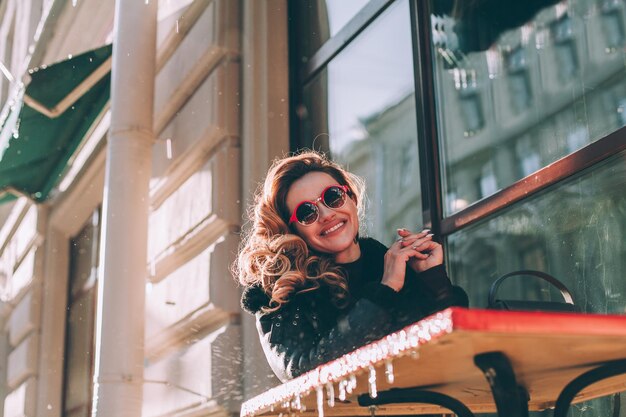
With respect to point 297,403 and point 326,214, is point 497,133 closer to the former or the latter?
point 326,214

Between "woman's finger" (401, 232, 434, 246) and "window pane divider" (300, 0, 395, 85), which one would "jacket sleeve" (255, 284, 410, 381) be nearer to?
"woman's finger" (401, 232, 434, 246)

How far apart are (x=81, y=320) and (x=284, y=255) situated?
6.69 meters

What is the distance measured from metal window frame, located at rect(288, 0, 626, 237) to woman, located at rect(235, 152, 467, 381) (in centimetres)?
64

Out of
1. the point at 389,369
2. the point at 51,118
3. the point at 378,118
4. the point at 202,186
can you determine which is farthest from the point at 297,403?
the point at 51,118

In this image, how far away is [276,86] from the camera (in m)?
4.75

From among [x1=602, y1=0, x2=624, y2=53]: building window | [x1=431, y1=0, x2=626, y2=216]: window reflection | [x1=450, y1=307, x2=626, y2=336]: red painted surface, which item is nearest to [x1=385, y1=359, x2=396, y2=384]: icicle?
[x1=450, y1=307, x2=626, y2=336]: red painted surface

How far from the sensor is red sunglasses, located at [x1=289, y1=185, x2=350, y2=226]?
2.42 metres

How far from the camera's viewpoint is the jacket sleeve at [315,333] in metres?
1.91

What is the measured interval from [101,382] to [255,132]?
1536mm

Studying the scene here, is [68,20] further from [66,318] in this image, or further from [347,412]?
[347,412]

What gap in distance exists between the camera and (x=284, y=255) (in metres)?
2.39

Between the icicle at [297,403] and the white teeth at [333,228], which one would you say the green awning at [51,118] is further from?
the icicle at [297,403]

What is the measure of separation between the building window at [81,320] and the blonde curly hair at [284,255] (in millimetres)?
5813

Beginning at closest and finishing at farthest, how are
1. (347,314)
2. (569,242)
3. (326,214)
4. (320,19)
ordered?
(347,314)
(326,214)
(569,242)
(320,19)
